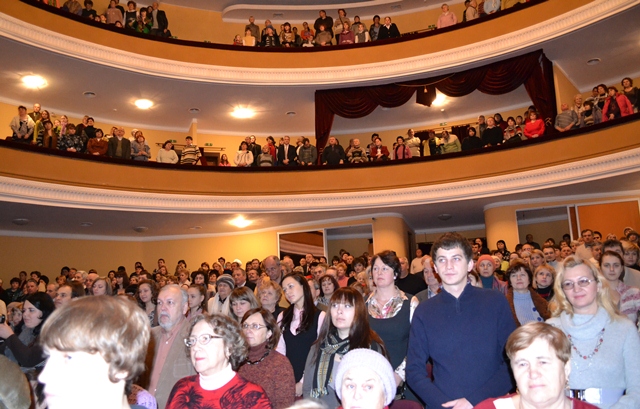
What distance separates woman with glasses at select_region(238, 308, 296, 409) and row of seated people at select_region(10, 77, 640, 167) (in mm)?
7928

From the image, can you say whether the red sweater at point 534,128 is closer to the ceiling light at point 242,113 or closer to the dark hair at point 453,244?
the ceiling light at point 242,113

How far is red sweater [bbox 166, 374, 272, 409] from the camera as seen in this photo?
238 centimetres

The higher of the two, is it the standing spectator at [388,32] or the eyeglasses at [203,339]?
the standing spectator at [388,32]

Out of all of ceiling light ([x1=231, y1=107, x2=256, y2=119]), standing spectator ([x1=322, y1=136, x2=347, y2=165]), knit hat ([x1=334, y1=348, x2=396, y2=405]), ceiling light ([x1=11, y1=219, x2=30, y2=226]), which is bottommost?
knit hat ([x1=334, y1=348, x2=396, y2=405])

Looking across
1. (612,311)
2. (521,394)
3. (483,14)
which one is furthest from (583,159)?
(521,394)

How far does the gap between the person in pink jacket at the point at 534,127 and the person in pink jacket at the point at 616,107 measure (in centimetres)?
105

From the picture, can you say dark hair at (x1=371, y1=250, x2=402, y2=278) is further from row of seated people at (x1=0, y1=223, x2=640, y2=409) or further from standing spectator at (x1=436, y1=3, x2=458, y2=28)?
standing spectator at (x1=436, y1=3, x2=458, y2=28)

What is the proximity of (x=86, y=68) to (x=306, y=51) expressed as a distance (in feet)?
14.6

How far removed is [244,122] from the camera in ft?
46.0

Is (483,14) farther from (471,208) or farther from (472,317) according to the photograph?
(472,317)

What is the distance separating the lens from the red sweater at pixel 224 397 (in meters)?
2.38

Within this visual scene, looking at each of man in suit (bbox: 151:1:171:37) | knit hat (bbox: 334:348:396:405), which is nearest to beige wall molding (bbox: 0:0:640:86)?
man in suit (bbox: 151:1:171:37)

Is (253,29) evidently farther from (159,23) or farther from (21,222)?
(21,222)

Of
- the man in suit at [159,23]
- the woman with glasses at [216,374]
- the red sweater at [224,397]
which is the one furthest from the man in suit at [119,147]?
the red sweater at [224,397]
